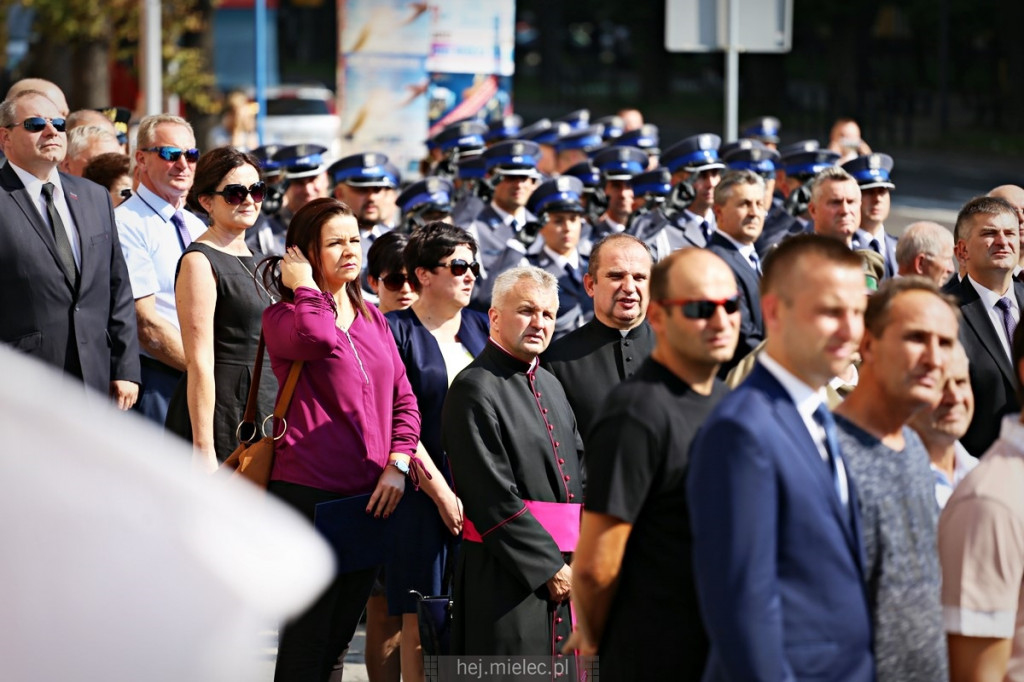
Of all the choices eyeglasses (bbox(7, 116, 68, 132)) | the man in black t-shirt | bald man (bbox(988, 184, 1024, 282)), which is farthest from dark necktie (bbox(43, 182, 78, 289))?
bald man (bbox(988, 184, 1024, 282))

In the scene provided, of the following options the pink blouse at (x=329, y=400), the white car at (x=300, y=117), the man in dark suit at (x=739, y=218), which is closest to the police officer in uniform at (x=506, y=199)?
the man in dark suit at (x=739, y=218)

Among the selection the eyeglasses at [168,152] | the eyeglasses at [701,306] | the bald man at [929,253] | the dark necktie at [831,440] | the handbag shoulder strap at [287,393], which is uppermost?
the eyeglasses at [168,152]

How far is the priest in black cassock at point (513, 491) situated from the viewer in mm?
5645

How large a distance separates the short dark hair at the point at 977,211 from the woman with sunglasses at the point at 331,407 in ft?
8.99

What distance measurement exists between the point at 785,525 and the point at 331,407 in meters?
2.49

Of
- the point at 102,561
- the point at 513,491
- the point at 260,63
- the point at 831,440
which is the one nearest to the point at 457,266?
the point at 513,491

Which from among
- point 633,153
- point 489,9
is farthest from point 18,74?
point 633,153

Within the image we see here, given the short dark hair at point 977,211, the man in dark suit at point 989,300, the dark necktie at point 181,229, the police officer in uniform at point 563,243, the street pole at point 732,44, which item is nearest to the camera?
the man in dark suit at point 989,300

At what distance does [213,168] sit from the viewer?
6648 millimetres

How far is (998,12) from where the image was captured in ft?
127

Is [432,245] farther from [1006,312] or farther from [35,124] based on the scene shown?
[1006,312]

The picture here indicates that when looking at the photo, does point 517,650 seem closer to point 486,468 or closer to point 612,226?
point 486,468

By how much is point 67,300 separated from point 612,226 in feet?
16.8

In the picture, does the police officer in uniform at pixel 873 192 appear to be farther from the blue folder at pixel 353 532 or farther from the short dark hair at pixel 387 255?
the blue folder at pixel 353 532
